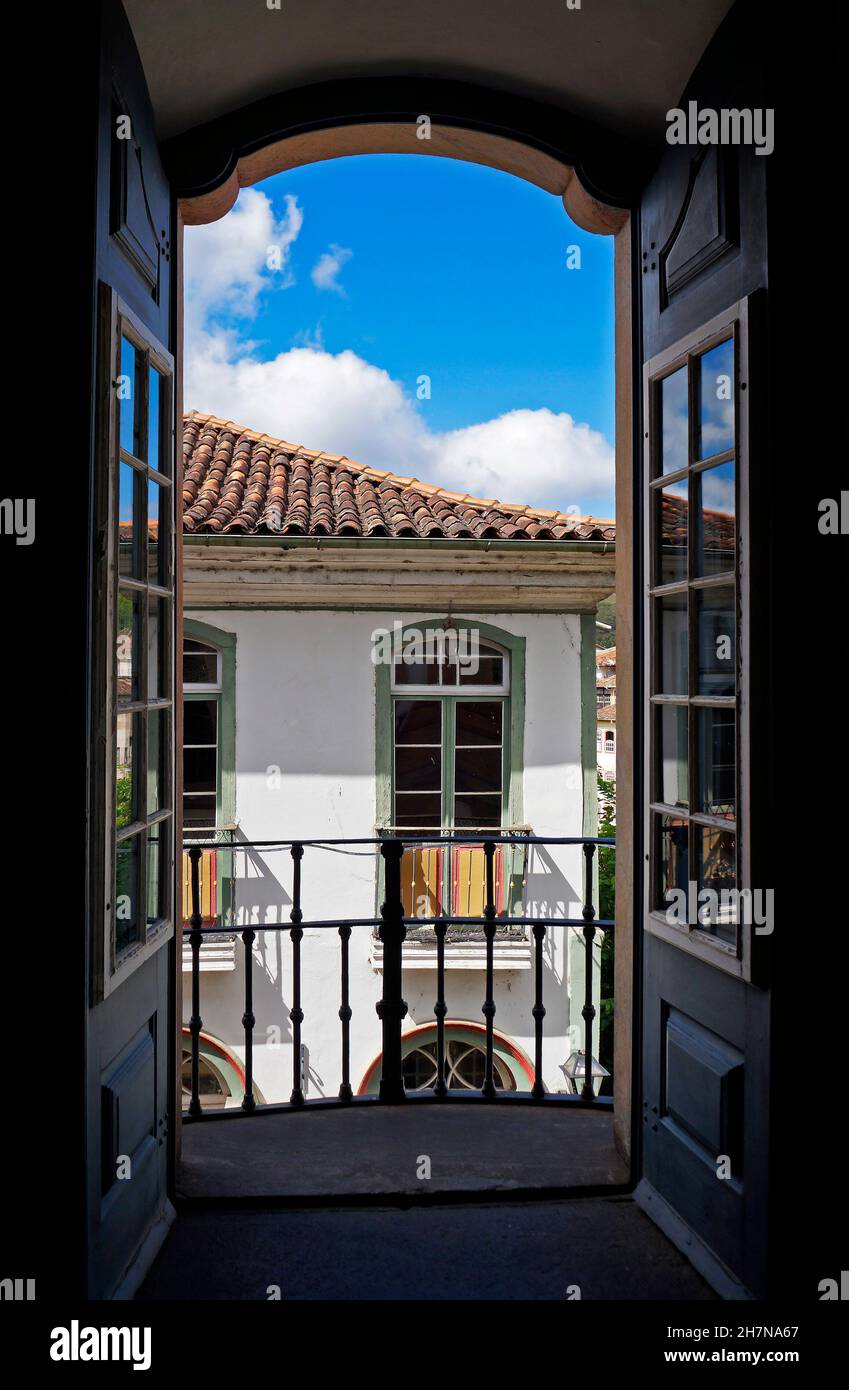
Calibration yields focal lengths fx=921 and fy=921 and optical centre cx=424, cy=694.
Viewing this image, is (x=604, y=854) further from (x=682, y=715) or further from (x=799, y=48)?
(x=799, y=48)

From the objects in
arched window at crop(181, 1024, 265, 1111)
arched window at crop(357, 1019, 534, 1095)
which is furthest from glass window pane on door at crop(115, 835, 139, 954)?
arched window at crop(357, 1019, 534, 1095)

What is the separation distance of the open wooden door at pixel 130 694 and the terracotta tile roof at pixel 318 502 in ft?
12.9

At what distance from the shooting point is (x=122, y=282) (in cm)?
217

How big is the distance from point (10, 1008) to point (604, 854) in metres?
8.69

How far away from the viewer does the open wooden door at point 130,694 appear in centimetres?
198

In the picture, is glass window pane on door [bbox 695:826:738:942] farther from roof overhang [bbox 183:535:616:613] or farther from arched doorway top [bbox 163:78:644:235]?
roof overhang [bbox 183:535:616:613]

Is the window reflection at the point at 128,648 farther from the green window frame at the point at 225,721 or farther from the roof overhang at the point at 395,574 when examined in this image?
the green window frame at the point at 225,721

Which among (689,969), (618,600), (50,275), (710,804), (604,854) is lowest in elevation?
(604,854)

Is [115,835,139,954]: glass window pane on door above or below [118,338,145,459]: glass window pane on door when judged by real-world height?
below

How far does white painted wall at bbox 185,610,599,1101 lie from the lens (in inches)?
290

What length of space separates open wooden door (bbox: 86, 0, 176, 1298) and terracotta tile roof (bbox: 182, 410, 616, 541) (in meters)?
3.93

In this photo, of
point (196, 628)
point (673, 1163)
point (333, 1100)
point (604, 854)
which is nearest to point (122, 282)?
point (673, 1163)

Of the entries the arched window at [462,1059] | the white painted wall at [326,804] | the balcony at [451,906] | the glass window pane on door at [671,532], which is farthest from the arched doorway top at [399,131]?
the arched window at [462,1059]
